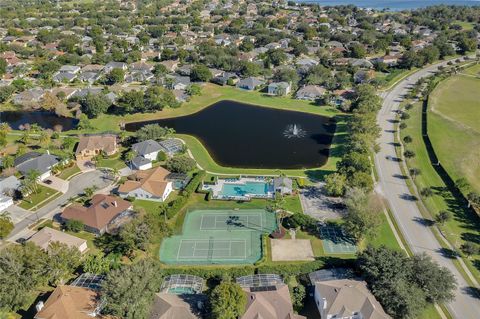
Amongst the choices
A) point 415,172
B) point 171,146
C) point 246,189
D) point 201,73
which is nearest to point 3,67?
point 201,73

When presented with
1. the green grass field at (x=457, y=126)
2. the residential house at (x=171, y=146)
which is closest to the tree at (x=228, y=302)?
the residential house at (x=171, y=146)

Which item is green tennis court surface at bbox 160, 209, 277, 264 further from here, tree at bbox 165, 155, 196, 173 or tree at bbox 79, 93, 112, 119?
tree at bbox 79, 93, 112, 119

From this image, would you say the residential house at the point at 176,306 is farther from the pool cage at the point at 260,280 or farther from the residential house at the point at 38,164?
the residential house at the point at 38,164

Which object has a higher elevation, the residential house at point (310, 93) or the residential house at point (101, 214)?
the residential house at point (310, 93)

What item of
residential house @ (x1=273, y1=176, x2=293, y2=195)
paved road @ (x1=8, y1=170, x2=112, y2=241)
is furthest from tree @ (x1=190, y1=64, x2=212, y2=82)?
residential house @ (x1=273, y1=176, x2=293, y2=195)

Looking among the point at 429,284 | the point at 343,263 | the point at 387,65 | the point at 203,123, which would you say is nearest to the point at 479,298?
the point at 429,284

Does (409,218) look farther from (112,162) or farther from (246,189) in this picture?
(112,162)

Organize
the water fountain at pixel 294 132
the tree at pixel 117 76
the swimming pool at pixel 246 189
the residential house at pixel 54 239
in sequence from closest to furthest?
the residential house at pixel 54 239
the swimming pool at pixel 246 189
the water fountain at pixel 294 132
the tree at pixel 117 76
